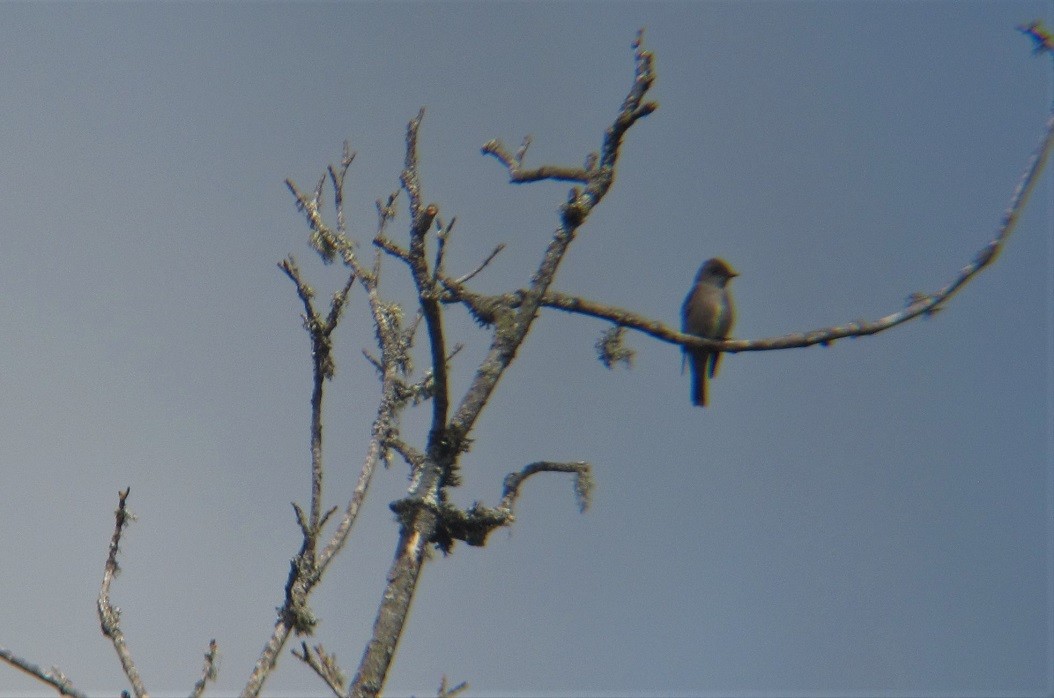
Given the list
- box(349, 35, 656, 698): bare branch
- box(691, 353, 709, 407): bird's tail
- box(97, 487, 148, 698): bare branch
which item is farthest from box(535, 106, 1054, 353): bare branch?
box(691, 353, 709, 407): bird's tail

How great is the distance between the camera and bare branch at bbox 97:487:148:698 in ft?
14.4

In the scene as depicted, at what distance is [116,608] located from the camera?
457cm

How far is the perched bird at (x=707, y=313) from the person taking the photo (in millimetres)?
9562

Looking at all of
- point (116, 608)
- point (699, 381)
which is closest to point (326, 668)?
point (116, 608)

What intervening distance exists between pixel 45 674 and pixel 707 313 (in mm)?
7689

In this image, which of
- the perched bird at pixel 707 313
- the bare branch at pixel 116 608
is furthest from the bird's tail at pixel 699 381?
the bare branch at pixel 116 608

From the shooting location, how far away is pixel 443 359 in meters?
3.83

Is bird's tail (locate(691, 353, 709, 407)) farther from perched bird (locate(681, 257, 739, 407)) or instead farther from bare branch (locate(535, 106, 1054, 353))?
bare branch (locate(535, 106, 1054, 353))

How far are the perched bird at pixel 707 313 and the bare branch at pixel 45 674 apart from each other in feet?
22.2

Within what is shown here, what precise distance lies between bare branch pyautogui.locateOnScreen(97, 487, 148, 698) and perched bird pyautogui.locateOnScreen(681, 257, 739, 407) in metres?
6.20

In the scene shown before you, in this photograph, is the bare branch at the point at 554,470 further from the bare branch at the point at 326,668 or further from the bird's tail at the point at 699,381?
the bird's tail at the point at 699,381

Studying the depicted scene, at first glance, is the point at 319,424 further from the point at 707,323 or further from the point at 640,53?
the point at 707,323

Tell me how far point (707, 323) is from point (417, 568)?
23.1 ft

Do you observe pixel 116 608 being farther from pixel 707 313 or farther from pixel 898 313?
pixel 707 313
